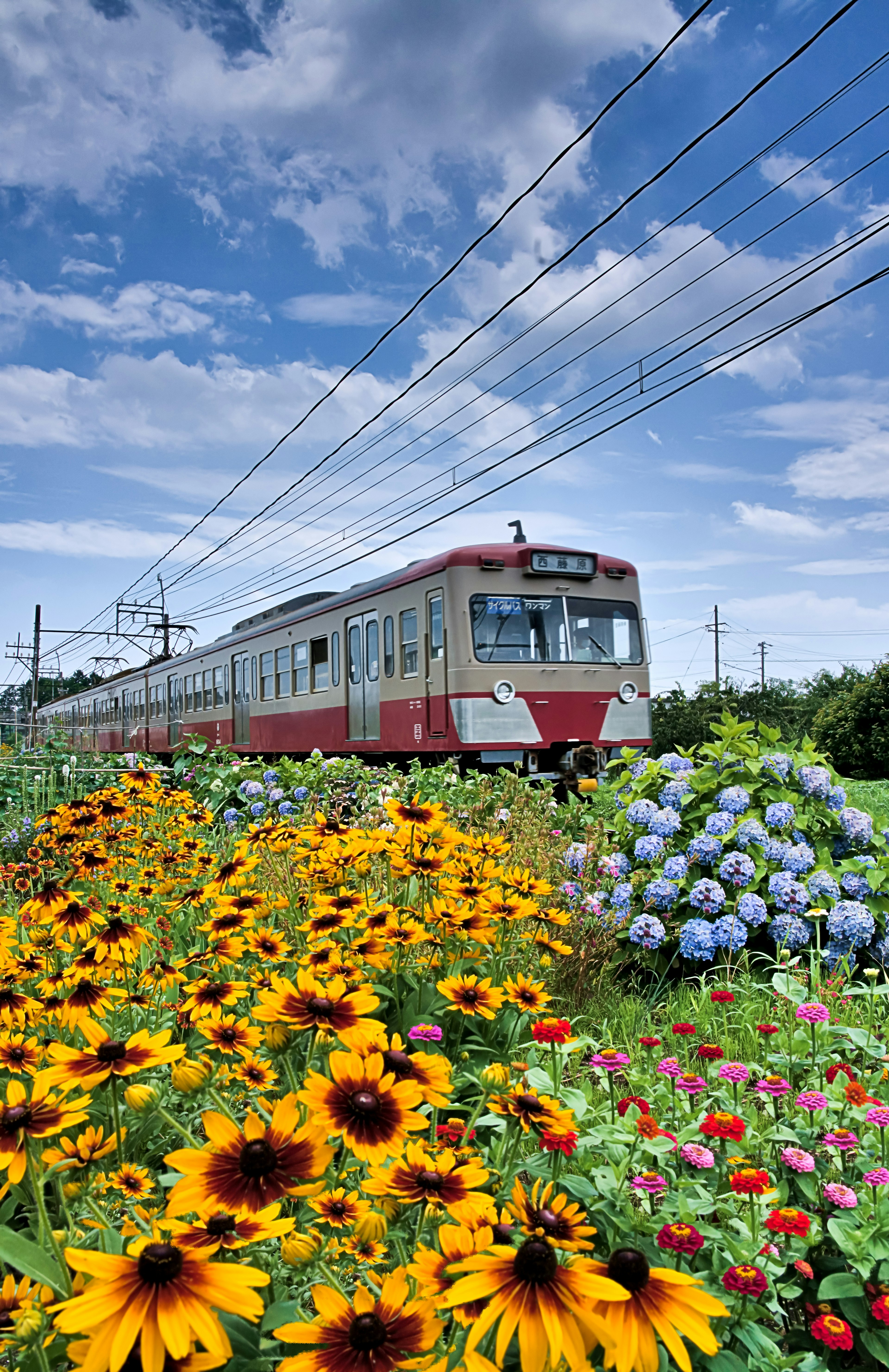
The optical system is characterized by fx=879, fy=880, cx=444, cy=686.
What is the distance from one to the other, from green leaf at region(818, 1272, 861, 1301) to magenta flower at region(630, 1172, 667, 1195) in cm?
28

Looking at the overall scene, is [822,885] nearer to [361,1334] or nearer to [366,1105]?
[366,1105]

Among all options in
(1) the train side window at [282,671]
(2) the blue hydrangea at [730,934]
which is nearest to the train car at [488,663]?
(1) the train side window at [282,671]

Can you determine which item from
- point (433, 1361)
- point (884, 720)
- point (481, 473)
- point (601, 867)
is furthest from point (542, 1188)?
point (884, 720)

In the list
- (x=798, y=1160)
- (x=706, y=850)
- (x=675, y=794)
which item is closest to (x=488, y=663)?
(x=675, y=794)

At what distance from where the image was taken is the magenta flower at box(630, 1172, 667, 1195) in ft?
4.84

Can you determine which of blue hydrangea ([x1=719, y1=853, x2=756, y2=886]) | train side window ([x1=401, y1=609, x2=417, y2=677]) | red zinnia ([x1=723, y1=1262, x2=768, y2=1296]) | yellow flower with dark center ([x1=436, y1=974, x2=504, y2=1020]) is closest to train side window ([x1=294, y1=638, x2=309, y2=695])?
train side window ([x1=401, y1=609, x2=417, y2=677])

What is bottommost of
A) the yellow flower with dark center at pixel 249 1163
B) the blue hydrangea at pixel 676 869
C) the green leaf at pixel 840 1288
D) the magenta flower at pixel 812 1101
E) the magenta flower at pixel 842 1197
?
the green leaf at pixel 840 1288

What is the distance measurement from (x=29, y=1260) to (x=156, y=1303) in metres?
0.25

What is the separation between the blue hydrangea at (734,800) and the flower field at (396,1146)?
108 centimetres

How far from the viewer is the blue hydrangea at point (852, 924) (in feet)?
11.6

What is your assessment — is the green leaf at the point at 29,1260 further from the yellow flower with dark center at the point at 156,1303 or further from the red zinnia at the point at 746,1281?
the red zinnia at the point at 746,1281

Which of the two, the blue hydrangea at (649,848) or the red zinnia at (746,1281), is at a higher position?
the blue hydrangea at (649,848)

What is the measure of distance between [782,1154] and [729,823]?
7.74ft

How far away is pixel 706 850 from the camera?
3820 millimetres
